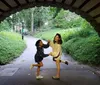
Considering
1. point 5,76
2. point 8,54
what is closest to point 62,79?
point 5,76

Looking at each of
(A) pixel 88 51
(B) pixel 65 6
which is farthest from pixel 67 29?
(B) pixel 65 6

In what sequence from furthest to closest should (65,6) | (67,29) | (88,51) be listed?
(67,29) < (88,51) < (65,6)

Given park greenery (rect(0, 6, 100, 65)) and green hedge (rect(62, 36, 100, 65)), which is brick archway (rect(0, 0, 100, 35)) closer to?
green hedge (rect(62, 36, 100, 65))

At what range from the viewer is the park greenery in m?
13.7

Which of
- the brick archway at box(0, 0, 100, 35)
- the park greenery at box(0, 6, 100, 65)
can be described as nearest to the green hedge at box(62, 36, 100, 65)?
the park greenery at box(0, 6, 100, 65)

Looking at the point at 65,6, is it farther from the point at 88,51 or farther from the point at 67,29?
the point at 67,29

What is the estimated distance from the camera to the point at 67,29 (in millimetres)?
28766

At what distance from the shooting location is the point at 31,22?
146 ft

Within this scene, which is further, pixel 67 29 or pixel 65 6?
pixel 67 29

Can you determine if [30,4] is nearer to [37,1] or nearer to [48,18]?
[37,1]

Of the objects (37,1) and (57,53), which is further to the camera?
(37,1)

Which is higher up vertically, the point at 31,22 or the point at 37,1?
the point at 31,22

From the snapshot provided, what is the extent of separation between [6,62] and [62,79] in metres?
6.05

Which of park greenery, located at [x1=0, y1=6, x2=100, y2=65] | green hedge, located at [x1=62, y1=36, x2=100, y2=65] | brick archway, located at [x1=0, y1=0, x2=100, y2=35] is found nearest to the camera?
brick archway, located at [x1=0, y1=0, x2=100, y2=35]
